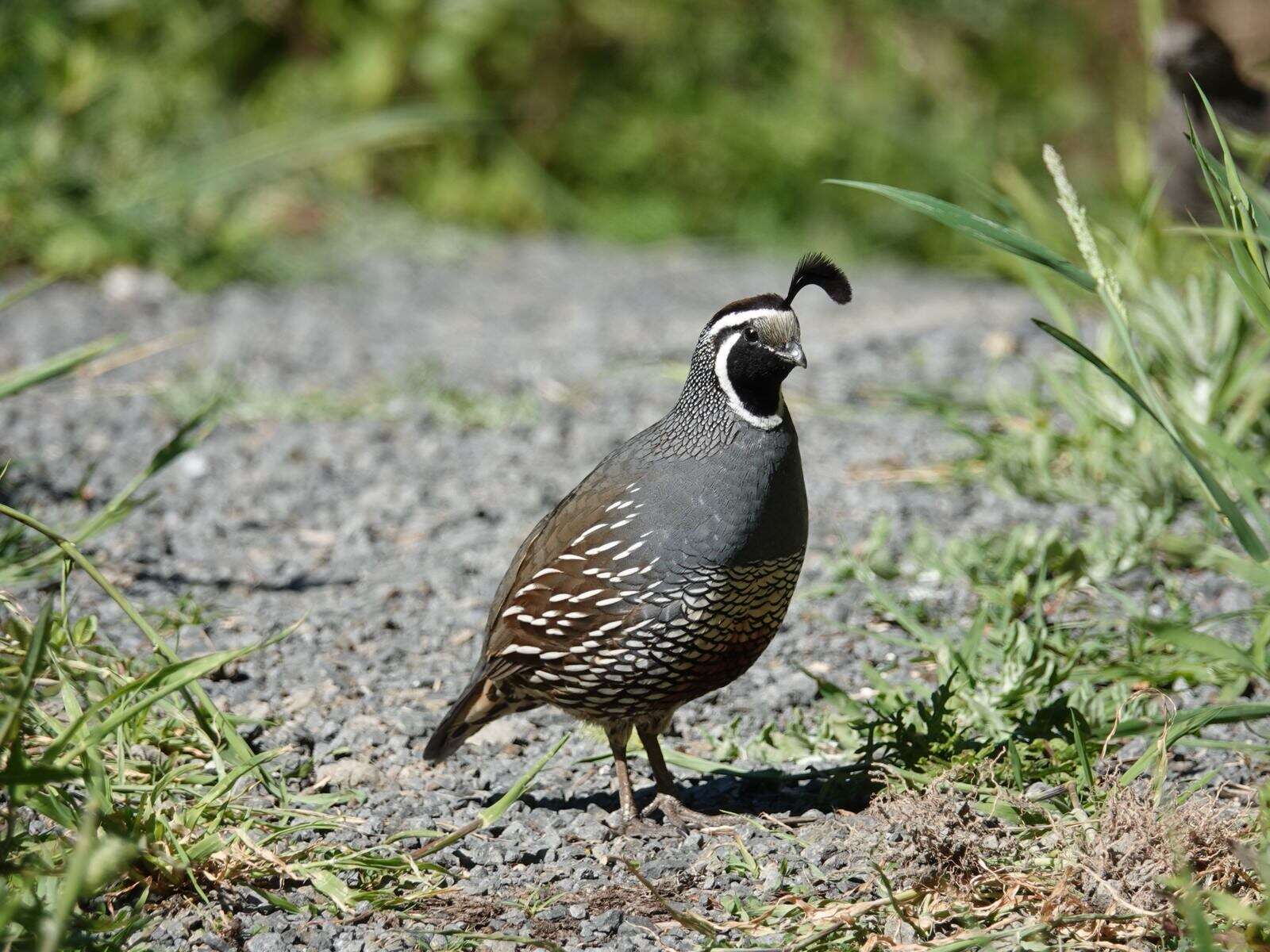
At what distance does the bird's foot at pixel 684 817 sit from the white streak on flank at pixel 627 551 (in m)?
0.52

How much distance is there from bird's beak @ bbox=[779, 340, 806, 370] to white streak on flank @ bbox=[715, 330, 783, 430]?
0.10 meters

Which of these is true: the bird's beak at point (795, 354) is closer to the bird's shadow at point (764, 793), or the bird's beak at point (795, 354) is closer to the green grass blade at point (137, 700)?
the bird's shadow at point (764, 793)

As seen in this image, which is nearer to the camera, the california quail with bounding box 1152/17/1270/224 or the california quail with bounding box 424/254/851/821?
the california quail with bounding box 424/254/851/821

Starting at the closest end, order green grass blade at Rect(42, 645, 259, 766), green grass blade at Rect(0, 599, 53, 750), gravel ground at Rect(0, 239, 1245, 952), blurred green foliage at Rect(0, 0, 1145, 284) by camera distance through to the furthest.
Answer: green grass blade at Rect(0, 599, 53, 750), green grass blade at Rect(42, 645, 259, 766), gravel ground at Rect(0, 239, 1245, 952), blurred green foliage at Rect(0, 0, 1145, 284)

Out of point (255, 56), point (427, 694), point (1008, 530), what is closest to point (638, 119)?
point (255, 56)

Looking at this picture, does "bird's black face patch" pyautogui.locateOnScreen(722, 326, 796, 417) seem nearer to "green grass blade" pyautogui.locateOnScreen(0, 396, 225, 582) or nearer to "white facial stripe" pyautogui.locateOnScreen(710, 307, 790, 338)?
"white facial stripe" pyautogui.locateOnScreen(710, 307, 790, 338)

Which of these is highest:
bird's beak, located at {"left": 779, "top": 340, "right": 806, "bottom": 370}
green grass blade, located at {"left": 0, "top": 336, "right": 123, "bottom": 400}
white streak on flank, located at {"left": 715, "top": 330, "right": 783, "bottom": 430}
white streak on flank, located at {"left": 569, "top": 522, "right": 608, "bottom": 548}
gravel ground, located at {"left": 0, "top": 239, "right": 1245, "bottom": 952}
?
bird's beak, located at {"left": 779, "top": 340, "right": 806, "bottom": 370}

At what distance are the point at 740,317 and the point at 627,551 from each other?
0.52 m

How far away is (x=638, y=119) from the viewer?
29.8 feet

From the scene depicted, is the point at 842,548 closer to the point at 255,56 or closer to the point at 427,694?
the point at 427,694

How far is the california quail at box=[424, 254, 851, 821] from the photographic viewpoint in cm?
277

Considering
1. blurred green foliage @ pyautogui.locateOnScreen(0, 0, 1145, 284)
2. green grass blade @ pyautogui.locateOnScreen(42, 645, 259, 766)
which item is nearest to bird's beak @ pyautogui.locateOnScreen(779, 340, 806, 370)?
green grass blade @ pyautogui.locateOnScreen(42, 645, 259, 766)

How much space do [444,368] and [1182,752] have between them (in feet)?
12.4

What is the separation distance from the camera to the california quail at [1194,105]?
543 centimetres
